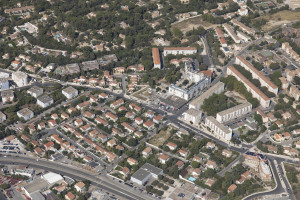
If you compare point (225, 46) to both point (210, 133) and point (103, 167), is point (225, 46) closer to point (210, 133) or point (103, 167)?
point (210, 133)

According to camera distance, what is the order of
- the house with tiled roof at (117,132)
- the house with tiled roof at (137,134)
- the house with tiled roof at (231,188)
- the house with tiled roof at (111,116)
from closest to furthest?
the house with tiled roof at (231,188), the house with tiled roof at (137,134), the house with tiled roof at (117,132), the house with tiled roof at (111,116)

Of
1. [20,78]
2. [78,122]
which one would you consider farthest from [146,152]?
[20,78]

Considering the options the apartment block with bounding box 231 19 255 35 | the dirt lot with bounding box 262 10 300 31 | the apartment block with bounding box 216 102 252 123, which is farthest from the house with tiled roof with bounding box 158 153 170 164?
the dirt lot with bounding box 262 10 300 31

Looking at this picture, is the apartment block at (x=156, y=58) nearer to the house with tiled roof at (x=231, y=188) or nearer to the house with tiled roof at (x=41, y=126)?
the house with tiled roof at (x=41, y=126)

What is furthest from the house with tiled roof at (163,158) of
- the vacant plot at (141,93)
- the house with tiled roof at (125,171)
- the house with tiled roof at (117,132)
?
the vacant plot at (141,93)

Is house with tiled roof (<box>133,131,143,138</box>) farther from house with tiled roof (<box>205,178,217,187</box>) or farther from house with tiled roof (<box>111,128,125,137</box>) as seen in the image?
house with tiled roof (<box>205,178,217,187</box>)

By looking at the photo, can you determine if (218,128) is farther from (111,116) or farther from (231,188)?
(111,116)
